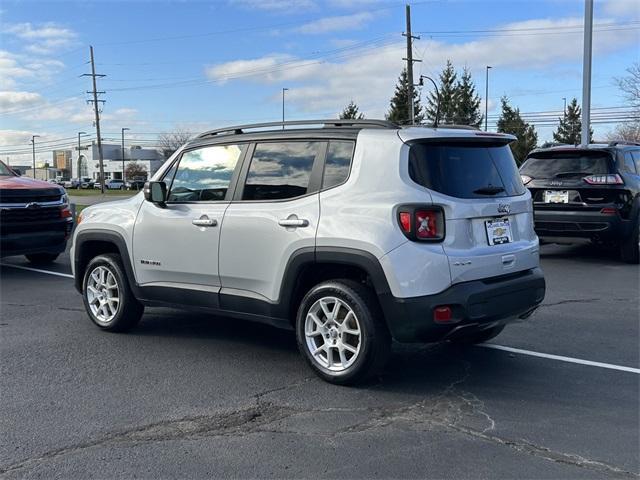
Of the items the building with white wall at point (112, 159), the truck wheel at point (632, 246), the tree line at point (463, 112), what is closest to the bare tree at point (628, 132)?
the tree line at point (463, 112)

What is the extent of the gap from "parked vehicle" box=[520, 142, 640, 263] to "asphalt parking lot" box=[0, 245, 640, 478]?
12.6 feet

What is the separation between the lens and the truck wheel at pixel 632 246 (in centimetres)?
1008

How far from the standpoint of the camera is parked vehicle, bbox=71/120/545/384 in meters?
4.26

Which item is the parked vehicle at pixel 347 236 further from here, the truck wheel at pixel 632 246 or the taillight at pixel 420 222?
the truck wheel at pixel 632 246

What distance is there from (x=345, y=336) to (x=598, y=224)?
6793mm

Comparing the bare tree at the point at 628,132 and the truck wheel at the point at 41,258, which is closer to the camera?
the truck wheel at the point at 41,258

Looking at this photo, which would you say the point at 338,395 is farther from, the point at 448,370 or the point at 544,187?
the point at 544,187

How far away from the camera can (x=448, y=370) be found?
498 cm

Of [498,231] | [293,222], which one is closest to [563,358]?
[498,231]

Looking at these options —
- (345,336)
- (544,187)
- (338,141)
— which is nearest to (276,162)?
(338,141)

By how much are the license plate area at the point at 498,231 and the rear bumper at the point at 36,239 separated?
752 centimetres

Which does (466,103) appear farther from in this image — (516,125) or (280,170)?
(280,170)

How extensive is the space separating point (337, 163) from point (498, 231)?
1.27 meters

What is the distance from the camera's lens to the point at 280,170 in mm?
5020
